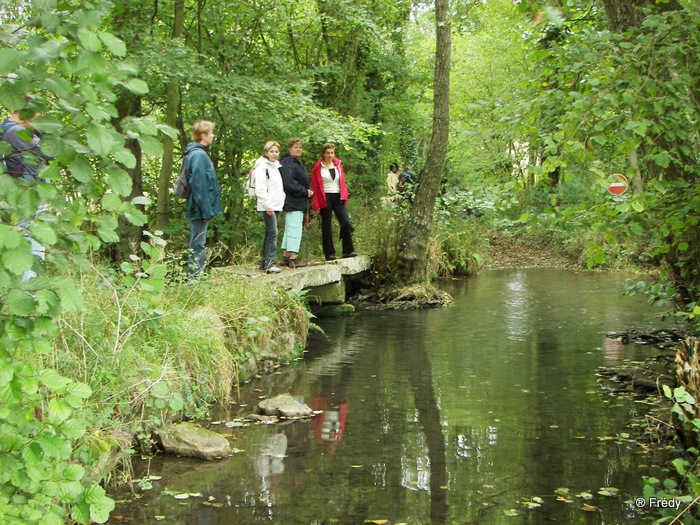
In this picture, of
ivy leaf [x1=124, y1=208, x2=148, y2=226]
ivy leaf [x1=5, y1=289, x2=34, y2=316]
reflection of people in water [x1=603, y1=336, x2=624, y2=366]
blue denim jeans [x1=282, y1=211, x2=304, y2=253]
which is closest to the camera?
ivy leaf [x1=5, y1=289, x2=34, y2=316]

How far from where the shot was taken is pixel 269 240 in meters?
10.4

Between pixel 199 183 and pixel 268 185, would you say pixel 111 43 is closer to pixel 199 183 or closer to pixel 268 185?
pixel 199 183

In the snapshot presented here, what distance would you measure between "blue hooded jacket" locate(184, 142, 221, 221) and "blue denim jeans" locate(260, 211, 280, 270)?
4.58 ft

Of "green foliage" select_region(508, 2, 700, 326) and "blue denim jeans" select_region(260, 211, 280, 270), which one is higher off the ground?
"green foliage" select_region(508, 2, 700, 326)

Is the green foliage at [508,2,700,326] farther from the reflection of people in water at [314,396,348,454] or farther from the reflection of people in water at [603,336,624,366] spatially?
the reflection of people in water at [314,396,348,454]

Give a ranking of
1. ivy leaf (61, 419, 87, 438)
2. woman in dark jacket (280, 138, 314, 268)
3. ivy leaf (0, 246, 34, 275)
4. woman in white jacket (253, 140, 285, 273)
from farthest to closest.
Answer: woman in dark jacket (280, 138, 314, 268)
woman in white jacket (253, 140, 285, 273)
ivy leaf (61, 419, 87, 438)
ivy leaf (0, 246, 34, 275)

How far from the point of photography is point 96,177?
3.26 metres

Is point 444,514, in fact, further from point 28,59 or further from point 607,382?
point 607,382

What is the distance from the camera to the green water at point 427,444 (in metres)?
4.34

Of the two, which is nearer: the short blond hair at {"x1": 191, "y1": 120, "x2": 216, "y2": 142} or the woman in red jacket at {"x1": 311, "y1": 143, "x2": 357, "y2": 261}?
the short blond hair at {"x1": 191, "y1": 120, "x2": 216, "y2": 142}

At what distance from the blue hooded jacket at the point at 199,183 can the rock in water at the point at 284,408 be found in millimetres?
3176

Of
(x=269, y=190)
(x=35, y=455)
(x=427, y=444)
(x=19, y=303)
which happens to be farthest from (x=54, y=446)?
(x=269, y=190)

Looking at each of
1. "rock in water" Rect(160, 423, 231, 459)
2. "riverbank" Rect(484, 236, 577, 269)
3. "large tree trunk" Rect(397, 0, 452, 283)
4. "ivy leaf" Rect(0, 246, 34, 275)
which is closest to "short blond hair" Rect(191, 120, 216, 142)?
"rock in water" Rect(160, 423, 231, 459)

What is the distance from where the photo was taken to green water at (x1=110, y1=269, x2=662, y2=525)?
4.34 metres
